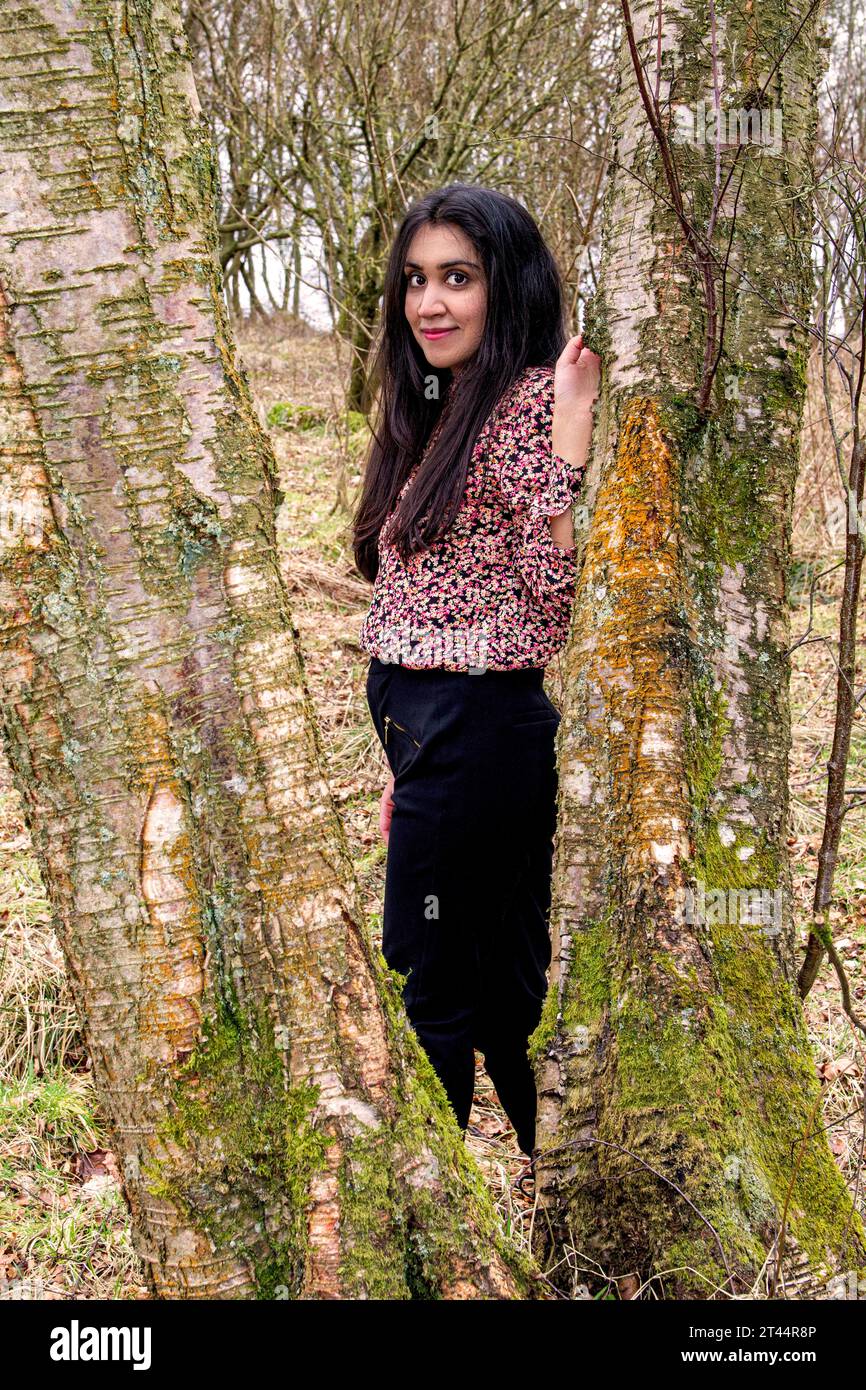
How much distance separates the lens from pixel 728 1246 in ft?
5.13

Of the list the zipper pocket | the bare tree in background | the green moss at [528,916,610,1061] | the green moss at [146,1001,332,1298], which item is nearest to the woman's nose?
the zipper pocket

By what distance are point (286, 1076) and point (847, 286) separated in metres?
1.89

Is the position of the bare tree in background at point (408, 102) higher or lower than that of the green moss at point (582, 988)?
higher

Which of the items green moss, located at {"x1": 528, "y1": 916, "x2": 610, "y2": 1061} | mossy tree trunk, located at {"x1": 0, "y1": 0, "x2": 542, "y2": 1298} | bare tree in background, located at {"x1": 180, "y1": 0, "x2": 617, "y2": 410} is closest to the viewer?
mossy tree trunk, located at {"x1": 0, "y1": 0, "x2": 542, "y2": 1298}

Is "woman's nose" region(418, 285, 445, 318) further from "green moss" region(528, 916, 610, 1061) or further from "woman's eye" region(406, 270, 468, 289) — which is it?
"green moss" region(528, 916, 610, 1061)

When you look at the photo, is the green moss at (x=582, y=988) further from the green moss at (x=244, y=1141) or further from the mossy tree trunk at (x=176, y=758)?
the green moss at (x=244, y=1141)

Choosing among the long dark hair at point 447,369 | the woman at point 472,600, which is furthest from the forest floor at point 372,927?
the long dark hair at point 447,369

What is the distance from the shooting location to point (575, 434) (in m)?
2.09

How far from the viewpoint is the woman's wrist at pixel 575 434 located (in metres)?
2.08

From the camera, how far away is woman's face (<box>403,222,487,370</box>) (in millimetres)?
2316

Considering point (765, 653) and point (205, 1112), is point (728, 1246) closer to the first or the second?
point (205, 1112)

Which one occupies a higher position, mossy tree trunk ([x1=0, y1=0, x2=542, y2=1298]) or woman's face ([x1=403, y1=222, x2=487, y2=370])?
woman's face ([x1=403, y1=222, x2=487, y2=370])

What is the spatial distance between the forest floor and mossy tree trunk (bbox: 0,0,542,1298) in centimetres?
42

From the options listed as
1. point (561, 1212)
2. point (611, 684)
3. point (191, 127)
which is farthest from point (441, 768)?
point (191, 127)
